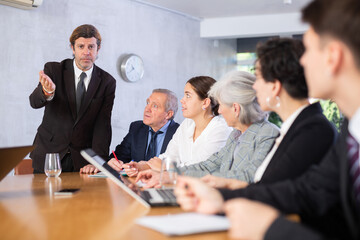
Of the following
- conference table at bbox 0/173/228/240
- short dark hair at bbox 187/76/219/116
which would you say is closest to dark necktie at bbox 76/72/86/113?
short dark hair at bbox 187/76/219/116

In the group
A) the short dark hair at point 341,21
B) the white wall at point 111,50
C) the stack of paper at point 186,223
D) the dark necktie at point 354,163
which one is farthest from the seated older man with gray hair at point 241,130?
the white wall at point 111,50

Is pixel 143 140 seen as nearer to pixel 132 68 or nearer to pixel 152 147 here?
pixel 152 147

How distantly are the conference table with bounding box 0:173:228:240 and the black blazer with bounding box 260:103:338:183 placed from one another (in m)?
0.42

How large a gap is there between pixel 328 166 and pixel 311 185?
78mm

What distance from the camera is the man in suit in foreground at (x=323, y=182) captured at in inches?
40.7

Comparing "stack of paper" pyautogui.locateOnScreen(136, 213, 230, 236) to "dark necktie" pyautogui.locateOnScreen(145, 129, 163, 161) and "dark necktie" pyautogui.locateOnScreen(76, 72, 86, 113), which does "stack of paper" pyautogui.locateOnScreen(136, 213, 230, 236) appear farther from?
"dark necktie" pyautogui.locateOnScreen(145, 129, 163, 161)

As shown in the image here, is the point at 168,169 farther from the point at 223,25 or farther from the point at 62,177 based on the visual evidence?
the point at 223,25

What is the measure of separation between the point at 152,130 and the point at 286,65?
91.2 inches

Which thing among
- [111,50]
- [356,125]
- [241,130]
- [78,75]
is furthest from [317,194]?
[111,50]

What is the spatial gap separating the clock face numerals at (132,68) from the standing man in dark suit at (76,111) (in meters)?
2.61

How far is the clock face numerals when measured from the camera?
6.12m

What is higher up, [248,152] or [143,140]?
[248,152]

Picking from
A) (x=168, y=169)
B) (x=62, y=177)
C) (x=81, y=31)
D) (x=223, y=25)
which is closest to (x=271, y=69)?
(x=168, y=169)

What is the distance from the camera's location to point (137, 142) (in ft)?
12.9
